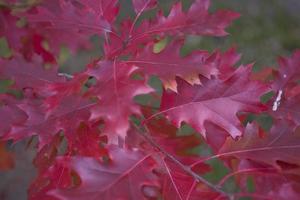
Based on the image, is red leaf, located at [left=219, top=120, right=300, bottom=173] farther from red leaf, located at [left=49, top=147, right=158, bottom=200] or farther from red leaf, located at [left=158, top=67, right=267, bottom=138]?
red leaf, located at [left=49, top=147, right=158, bottom=200]

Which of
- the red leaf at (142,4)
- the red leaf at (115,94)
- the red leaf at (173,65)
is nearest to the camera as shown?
the red leaf at (115,94)

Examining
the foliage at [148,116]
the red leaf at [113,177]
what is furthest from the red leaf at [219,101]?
the red leaf at [113,177]

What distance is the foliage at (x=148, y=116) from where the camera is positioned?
931 mm

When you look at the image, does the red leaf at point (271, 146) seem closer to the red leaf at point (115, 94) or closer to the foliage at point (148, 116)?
the foliage at point (148, 116)

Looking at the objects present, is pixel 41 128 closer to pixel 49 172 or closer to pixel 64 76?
pixel 49 172

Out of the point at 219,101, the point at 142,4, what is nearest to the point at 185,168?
the point at 219,101

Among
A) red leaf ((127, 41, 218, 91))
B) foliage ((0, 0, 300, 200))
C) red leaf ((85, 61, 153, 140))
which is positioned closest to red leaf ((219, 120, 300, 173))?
foliage ((0, 0, 300, 200))

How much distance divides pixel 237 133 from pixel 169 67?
0.20m

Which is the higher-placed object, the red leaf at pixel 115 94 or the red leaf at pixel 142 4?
the red leaf at pixel 142 4

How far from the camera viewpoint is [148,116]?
3.84 ft

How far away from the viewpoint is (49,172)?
104 centimetres

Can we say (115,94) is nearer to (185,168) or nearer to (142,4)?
(185,168)

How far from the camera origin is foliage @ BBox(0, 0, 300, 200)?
931 millimetres

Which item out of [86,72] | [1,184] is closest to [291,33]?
[1,184]
